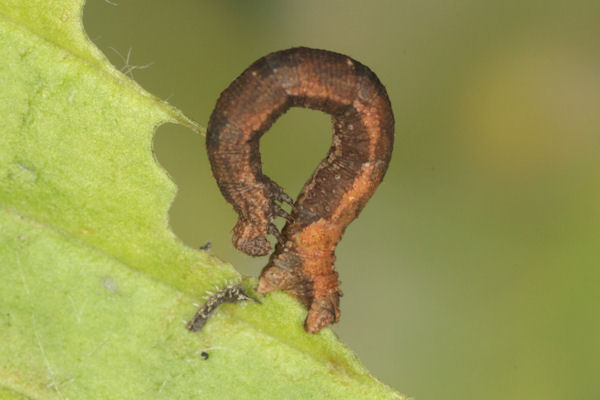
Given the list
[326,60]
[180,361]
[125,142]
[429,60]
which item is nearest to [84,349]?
[180,361]

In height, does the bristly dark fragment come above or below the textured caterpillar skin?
below

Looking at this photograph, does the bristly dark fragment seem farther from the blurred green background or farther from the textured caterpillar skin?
the blurred green background

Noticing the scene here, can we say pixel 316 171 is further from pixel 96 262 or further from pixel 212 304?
pixel 96 262

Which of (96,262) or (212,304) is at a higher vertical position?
(212,304)

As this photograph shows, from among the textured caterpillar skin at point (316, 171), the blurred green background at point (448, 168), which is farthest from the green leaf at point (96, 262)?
the blurred green background at point (448, 168)

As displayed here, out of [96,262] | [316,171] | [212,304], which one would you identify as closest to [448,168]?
[316,171]

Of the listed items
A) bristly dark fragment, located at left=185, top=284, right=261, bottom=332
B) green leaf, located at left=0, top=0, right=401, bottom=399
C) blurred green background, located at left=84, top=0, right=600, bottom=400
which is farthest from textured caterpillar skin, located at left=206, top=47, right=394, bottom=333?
blurred green background, located at left=84, top=0, right=600, bottom=400

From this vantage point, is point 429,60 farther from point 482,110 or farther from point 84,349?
point 84,349
